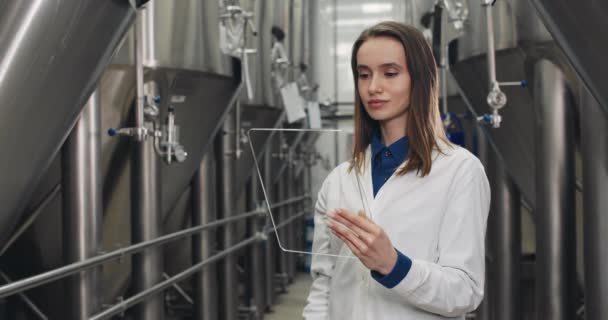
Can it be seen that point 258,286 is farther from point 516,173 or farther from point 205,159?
point 516,173

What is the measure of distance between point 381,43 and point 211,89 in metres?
1.53

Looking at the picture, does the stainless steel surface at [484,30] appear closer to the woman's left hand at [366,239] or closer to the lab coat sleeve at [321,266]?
the lab coat sleeve at [321,266]

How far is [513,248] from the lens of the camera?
2709 mm

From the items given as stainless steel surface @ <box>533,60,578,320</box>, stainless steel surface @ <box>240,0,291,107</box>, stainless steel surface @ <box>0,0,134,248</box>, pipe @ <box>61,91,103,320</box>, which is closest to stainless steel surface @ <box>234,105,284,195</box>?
stainless steel surface @ <box>240,0,291,107</box>

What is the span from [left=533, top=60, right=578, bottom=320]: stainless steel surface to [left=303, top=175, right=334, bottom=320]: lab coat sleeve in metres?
1.18

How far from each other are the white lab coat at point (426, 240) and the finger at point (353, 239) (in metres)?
A: 0.08

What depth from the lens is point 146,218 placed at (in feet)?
7.06

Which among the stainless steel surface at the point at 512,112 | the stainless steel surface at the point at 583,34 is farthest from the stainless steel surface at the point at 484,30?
the stainless steel surface at the point at 583,34

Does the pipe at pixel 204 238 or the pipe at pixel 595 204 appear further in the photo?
the pipe at pixel 204 238

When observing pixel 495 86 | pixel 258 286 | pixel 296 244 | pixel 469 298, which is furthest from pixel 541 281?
pixel 296 244

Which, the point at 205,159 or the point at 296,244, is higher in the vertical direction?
the point at 205,159

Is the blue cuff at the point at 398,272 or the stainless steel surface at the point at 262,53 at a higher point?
the stainless steel surface at the point at 262,53

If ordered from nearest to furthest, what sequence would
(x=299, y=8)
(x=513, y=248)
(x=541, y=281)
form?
(x=541, y=281) → (x=513, y=248) → (x=299, y=8)

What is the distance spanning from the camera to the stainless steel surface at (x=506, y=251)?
270 centimetres
